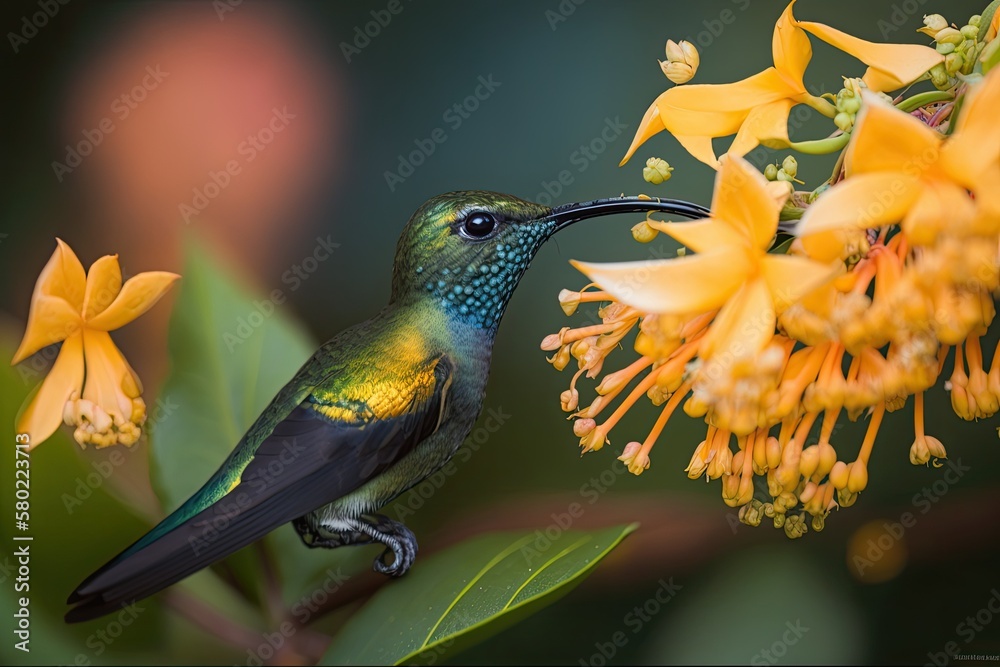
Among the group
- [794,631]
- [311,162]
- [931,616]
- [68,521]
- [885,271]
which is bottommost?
[931,616]

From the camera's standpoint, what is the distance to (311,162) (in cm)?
84

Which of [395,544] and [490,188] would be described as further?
[490,188]

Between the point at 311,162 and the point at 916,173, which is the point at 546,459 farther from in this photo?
the point at 916,173

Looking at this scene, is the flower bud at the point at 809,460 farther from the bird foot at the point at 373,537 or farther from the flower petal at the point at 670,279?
the bird foot at the point at 373,537

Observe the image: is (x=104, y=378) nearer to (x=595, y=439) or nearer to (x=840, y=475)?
(x=595, y=439)

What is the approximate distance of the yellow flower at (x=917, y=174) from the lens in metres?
0.32

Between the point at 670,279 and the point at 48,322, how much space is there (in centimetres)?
42

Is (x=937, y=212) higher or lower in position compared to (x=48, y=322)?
lower

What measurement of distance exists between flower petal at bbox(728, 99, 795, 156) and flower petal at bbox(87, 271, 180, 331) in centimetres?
38

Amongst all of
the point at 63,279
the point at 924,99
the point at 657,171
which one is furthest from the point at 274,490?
the point at 924,99

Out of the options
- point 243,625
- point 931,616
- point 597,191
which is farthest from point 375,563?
point 931,616

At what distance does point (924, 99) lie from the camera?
410 millimetres

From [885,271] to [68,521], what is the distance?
62 cm

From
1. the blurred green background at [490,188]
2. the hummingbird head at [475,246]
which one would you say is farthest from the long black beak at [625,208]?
the blurred green background at [490,188]
